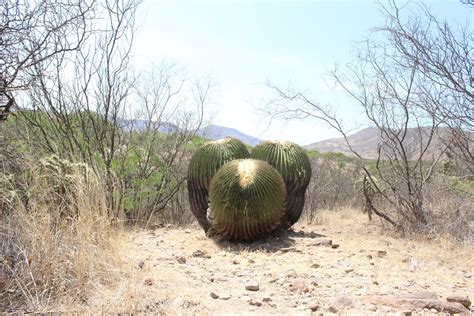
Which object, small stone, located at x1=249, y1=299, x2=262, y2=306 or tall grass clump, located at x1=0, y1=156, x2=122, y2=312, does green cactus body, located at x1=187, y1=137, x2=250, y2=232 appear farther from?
small stone, located at x1=249, y1=299, x2=262, y2=306

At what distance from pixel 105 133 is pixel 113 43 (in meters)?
1.59

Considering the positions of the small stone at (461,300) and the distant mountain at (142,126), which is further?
the distant mountain at (142,126)

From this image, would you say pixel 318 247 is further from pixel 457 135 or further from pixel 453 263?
pixel 457 135

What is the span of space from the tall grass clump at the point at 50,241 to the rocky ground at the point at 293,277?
0.80 feet

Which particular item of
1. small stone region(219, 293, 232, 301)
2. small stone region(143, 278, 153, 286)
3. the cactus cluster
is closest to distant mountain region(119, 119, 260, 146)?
the cactus cluster

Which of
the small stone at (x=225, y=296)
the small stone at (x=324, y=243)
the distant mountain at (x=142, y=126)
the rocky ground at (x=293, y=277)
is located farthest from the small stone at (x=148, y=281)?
the distant mountain at (x=142, y=126)

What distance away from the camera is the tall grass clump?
345 centimetres

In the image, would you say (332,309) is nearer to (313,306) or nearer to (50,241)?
(313,306)

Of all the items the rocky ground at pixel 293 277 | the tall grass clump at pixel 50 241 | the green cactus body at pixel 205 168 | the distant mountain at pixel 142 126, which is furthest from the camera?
the distant mountain at pixel 142 126

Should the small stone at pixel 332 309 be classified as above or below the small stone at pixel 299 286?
below

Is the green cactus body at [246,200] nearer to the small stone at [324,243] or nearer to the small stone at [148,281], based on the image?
the small stone at [324,243]

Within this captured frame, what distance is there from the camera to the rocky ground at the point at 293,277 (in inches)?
148

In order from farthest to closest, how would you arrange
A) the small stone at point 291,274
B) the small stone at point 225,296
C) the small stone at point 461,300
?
the small stone at point 291,274 < the small stone at point 225,296 < the small stone at point 461,300

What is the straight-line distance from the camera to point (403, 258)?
18.3ft
